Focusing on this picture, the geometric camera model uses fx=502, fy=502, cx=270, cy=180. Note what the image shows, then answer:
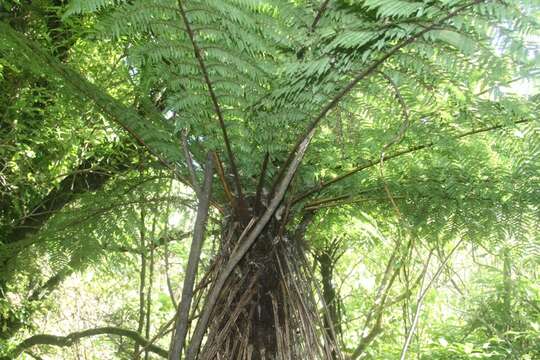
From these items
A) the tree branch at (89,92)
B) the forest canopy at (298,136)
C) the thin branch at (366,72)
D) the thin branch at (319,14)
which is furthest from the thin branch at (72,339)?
the thin branch at (319,14)

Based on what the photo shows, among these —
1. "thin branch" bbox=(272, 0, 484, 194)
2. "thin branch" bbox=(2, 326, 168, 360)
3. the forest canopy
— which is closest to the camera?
"thin branch" bbox=(272, 0, 484, 194)

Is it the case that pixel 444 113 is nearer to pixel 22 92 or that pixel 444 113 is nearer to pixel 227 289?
pixel 227 289

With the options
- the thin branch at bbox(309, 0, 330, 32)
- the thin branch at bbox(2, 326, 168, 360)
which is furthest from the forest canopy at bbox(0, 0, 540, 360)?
the thin branch at bbox(2, 326, 168, 360)

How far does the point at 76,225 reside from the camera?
1537 mm

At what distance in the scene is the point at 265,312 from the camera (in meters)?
1.08

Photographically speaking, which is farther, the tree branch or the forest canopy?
the tree branch

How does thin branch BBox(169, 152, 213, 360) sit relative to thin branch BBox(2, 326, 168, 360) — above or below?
below

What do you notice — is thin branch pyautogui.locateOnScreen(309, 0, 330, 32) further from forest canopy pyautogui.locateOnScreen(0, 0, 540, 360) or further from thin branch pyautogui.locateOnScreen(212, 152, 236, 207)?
thin branch pyautogui.locateOnScreen(212, 152, 236, 207)

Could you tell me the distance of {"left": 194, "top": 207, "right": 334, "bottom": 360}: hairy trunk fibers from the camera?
1053 millimetres

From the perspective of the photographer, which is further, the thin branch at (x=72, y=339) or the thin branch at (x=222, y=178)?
the thin branch at (x=72, y=339)

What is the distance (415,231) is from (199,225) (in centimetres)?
68

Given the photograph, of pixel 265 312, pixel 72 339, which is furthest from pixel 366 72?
pixel 72 339

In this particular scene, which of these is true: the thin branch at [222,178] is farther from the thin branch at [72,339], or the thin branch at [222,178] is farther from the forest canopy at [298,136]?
the thin branch at [72,339]

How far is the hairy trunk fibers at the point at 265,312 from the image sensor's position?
105 centimetres
